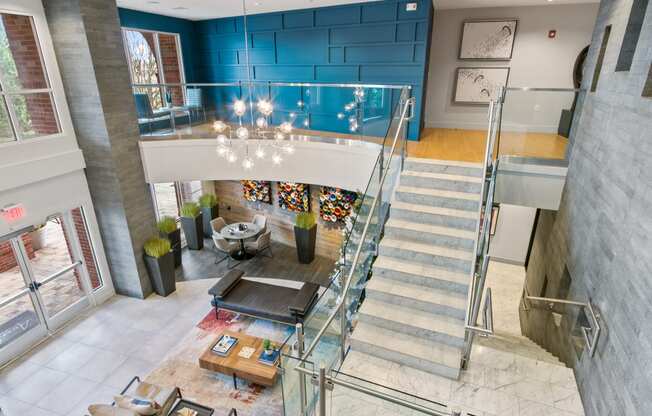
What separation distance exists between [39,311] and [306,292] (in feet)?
16.6

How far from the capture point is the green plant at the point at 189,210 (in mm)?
10711

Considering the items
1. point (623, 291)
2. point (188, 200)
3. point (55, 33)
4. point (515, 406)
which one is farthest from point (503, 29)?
point (188, 200)

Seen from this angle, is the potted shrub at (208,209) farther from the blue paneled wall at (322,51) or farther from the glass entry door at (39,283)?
the glass entry door at (39,283)

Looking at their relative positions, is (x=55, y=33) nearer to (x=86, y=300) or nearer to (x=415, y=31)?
(x=86, y=300)

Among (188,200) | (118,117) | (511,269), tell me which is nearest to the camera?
(118,117)

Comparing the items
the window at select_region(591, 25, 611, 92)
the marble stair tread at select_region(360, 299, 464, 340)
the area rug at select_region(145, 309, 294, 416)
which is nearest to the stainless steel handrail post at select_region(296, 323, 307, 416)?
the marble stair tread at select_region(360, 299, 464, 340)

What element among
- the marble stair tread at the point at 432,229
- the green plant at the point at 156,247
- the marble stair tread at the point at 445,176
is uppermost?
the marble stair tread at the point at 445,176

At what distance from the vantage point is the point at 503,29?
8062 millimetres

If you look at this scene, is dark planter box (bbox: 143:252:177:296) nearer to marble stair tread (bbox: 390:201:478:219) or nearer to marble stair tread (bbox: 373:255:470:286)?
marble stair tread (bbox: 373:255:470:286)

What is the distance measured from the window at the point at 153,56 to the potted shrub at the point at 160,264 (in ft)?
15.1

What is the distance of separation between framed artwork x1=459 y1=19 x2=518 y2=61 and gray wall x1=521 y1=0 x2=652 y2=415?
2.73 metres

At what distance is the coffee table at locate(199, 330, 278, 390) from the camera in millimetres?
5605

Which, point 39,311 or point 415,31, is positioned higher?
point 415,31

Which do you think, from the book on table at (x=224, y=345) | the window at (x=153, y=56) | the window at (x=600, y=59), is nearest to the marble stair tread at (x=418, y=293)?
the book on table at (x=224, y=345)
